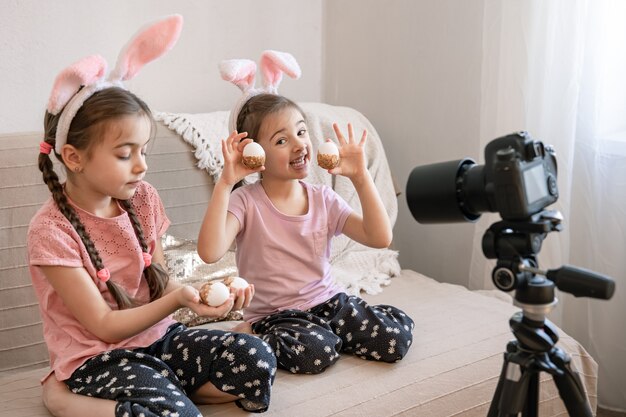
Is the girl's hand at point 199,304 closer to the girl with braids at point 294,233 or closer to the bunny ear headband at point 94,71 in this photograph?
the girl with braids at point 294,233

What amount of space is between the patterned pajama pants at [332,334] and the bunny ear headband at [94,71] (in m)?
0.59

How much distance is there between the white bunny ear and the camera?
1.70 m

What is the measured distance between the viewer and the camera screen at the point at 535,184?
1007 mm

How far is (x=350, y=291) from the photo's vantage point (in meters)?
2.02

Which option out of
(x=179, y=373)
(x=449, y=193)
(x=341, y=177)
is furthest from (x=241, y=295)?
(x=341, y=177)

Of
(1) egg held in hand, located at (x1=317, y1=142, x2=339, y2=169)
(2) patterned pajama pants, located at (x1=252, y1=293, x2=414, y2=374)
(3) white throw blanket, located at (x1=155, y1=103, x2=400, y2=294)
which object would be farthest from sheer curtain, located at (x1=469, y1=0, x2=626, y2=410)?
(1) egg held in hand, located at (x1=317, y1=142, x2=339, y2=169)

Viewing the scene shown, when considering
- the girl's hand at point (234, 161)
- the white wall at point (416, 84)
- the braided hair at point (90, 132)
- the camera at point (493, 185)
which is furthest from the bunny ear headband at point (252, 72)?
the white wall at point (416, 84)

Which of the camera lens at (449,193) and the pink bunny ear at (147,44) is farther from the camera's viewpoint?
the pink bunny ear at (147,44)

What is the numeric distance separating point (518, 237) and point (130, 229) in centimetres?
80

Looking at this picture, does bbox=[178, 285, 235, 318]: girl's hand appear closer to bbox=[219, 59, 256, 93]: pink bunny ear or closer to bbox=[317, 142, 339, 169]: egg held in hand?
bbox=[317, 142, 339, 169]: egg held in hand

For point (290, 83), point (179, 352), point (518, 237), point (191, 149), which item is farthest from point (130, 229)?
point (290, 83)

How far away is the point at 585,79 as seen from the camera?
77.9 inches

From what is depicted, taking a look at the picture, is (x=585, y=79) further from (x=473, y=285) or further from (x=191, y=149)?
(x=191, y=149)

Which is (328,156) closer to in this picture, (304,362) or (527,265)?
(304,362)
